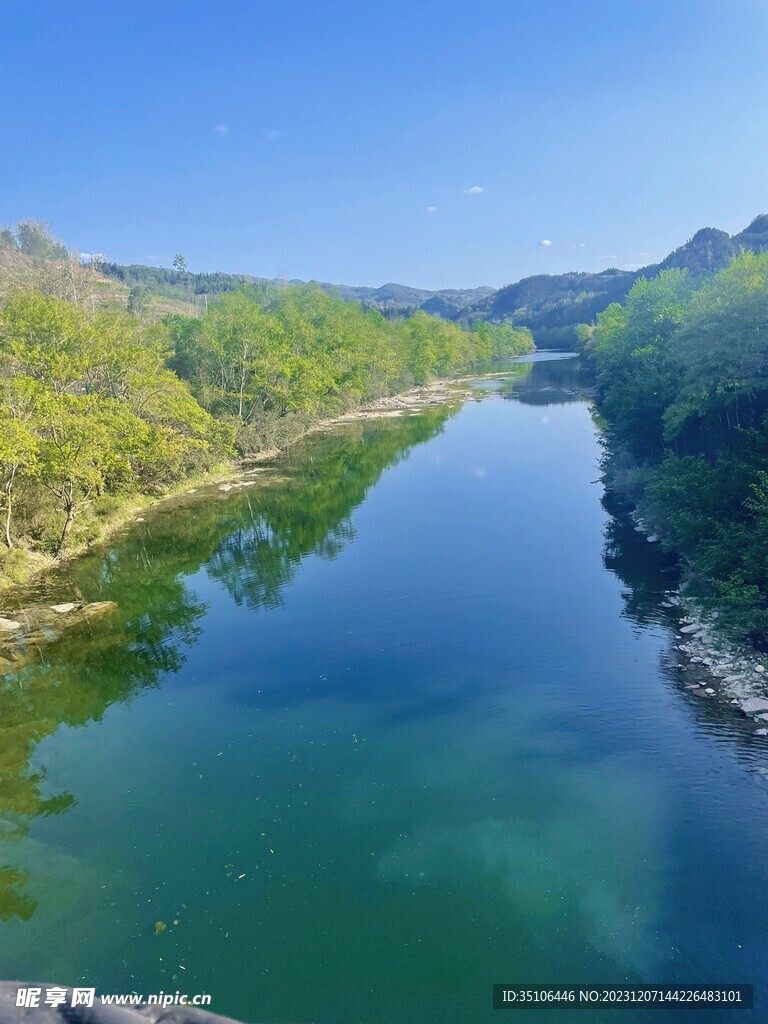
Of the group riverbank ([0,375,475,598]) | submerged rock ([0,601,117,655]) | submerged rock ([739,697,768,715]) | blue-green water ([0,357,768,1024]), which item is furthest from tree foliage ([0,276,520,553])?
submerged rock ([739,697,768,715])

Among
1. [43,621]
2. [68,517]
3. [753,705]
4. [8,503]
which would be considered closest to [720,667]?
[753,705]

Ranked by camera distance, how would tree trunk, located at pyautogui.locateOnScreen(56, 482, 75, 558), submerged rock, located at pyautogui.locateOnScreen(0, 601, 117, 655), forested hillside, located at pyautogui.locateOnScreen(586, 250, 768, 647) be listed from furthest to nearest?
tree trunk, located at pyautogui.locateOnScreen(56, 482, 75, 558) → submerged rock, located at pyautogui.locateOnScreen(0, 601, 117, 655) → forested hillside, located at pyautogui.locateOnScreen(586, 250, 768, 647)

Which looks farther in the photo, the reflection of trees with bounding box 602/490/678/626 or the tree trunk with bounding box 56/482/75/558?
the tree trunk with bounding box 56/482/75/558

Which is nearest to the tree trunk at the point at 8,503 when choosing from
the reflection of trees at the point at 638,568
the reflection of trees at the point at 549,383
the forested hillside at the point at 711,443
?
the reflection of trees at the point at 638,568

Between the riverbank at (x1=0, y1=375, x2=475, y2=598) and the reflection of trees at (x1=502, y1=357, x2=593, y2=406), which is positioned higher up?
the reflection of trees at (x1=502, y1=357, x2=593, y2=406)

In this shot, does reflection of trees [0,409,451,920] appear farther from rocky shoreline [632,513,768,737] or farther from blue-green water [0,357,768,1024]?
rocky shoreline [632,513,768,737]

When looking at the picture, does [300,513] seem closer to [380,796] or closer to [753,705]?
[380,796]
